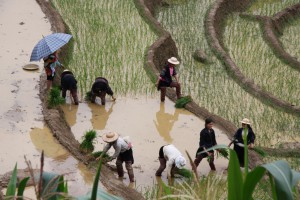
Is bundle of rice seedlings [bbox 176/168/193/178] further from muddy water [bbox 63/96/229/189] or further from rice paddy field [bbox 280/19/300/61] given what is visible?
rice paddy field [bbox 280/19/300/61]

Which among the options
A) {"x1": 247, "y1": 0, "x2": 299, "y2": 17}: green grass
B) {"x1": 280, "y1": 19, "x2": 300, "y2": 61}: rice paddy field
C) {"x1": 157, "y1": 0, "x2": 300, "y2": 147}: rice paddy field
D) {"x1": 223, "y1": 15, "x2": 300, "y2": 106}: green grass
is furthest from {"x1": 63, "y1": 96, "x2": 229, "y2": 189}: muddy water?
{"x1": 247, "y1": 0, "x2": 299, "y2": 17}: green grass

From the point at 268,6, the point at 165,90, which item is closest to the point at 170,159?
the point at 165,90

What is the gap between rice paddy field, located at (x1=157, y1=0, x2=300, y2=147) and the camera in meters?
9.06

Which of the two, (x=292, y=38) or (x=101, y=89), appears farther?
(x=292, y=38)

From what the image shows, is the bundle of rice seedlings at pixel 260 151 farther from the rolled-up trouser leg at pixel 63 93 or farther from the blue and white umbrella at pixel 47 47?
the blue and white umbrella at pixel 47 47

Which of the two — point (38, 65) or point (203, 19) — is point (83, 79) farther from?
point (203, 19)

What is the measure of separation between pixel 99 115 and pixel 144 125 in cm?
65

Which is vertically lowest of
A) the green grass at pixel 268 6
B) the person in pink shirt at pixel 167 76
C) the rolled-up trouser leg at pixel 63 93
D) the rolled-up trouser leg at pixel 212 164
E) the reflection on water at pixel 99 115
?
the rolled-up trouser leg at pixel 212 164

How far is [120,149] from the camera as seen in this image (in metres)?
6.70

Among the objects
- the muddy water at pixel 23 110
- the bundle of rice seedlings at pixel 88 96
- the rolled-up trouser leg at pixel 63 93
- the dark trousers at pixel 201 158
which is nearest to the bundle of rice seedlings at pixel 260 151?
the dark trousers at pixel 201 158

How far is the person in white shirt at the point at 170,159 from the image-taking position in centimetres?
665

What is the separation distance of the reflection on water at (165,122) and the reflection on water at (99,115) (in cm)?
66

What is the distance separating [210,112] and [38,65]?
2.68 meters

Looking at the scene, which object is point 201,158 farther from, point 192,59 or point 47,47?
point 192,59
